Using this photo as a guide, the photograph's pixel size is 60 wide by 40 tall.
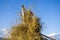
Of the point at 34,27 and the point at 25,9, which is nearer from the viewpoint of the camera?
the point at 34,27

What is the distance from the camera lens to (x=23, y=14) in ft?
20.9

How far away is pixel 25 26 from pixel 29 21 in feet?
1.02

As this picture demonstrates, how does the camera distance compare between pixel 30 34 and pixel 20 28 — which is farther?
pixel 20 28

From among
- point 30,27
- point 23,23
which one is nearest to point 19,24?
point 23,23

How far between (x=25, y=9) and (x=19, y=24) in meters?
0.83

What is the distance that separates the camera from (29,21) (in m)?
6.14

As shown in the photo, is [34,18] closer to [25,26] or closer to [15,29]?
[25,26]

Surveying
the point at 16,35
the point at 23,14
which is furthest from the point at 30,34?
the point at 23,14

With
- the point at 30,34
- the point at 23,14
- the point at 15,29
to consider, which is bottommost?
the point at 30,34

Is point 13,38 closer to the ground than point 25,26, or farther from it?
closer to the ground

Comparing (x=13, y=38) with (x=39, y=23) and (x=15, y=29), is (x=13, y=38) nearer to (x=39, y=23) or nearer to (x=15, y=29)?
(x=15, y=29)

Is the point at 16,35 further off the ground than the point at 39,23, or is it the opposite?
the point at 39,23

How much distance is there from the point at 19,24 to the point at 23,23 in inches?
7.9

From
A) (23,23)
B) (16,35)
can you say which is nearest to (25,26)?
(23,23)
